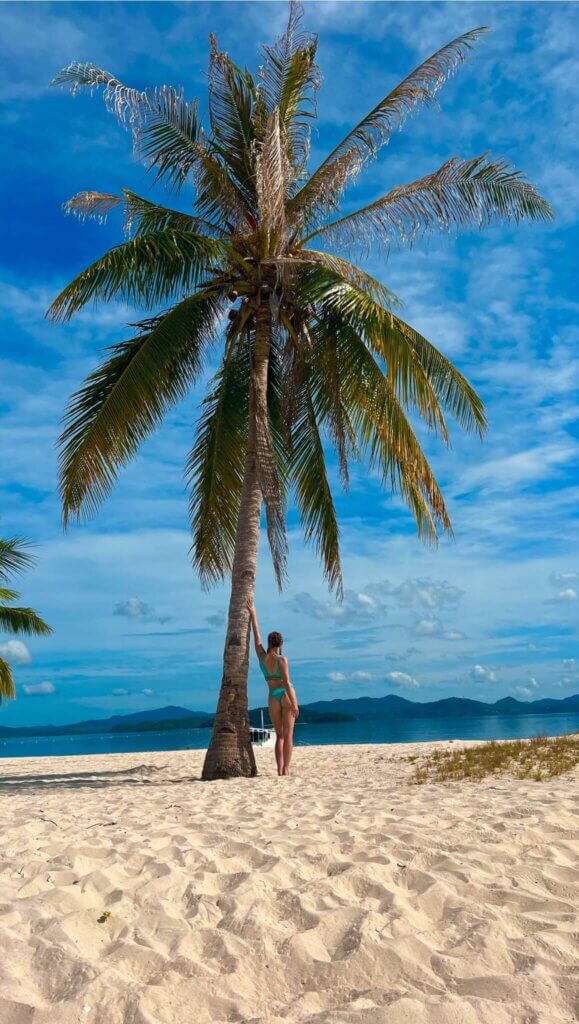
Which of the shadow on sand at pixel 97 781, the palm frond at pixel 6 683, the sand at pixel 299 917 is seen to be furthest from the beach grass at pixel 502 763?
the palm frond at pixel 6 683

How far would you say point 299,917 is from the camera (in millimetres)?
3254

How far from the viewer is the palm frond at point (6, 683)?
18750 mm

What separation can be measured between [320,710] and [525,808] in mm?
162926

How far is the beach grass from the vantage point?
7.66 m

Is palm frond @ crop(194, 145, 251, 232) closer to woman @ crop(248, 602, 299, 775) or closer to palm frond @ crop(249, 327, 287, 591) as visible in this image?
palm frond @ crop(249, 327, 287, 591)

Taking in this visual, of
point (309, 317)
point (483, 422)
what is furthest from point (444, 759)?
point (309, 317)

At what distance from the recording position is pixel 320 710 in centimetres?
16275

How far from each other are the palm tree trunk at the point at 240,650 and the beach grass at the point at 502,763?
2.27m

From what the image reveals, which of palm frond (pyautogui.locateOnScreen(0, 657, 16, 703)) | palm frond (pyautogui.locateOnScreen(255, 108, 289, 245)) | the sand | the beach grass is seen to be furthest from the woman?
palm frond (pyautogui.locateOnScreen(0, 657, 16, 703))

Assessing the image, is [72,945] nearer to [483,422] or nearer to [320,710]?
[483,422]

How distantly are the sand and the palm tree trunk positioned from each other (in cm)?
412

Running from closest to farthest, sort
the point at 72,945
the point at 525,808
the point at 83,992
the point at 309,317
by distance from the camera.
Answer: the point at 83,992 < the point at 72,945 < the point at 525,808 < the point at 309,317

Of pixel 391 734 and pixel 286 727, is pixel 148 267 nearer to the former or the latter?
pixel 286 727

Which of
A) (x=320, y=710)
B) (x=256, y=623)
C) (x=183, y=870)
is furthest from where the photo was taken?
(x=320, y=710)
